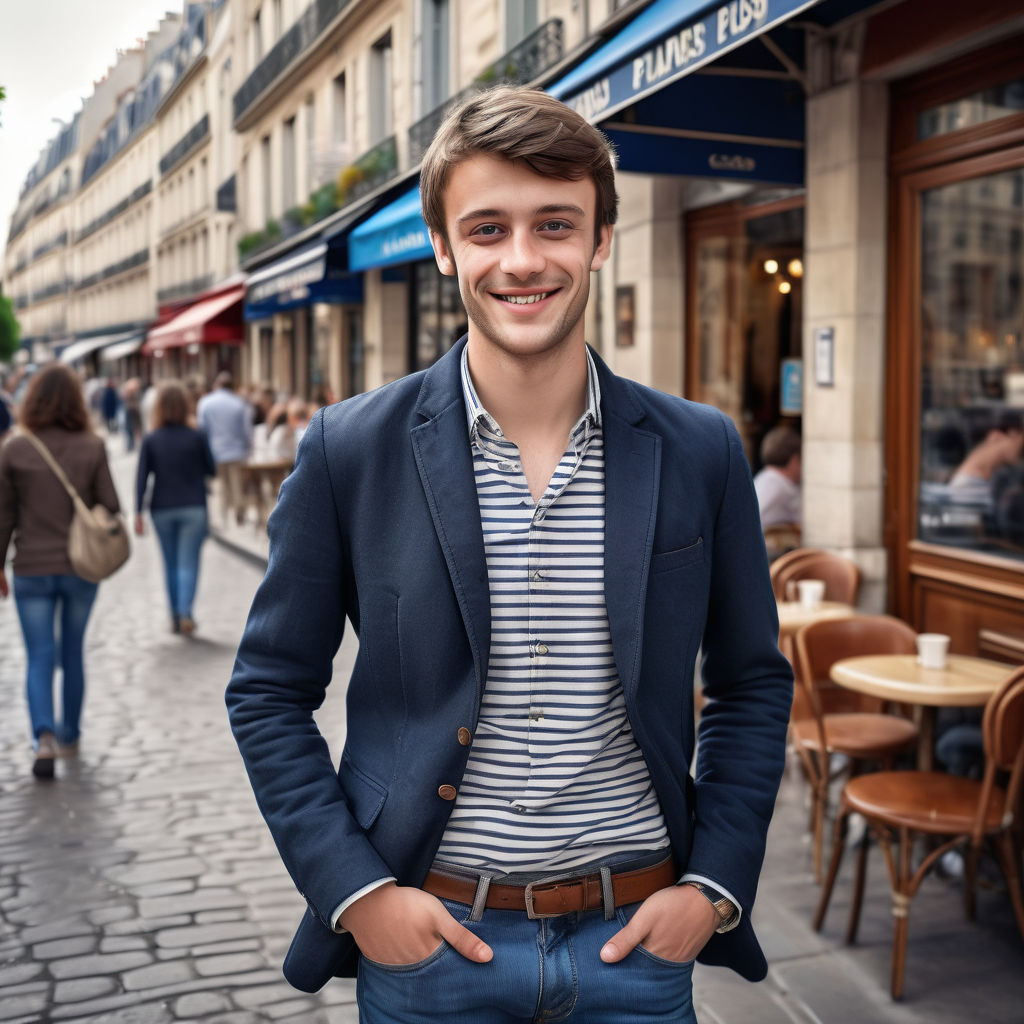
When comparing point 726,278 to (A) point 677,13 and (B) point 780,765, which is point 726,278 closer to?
(A) point 677,13

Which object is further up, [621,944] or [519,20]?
[519,20]

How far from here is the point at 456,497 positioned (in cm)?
174

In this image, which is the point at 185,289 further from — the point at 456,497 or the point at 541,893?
the point at 541,893

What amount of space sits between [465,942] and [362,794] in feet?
0.85

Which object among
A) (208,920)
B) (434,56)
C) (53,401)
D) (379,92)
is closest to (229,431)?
(434,56)

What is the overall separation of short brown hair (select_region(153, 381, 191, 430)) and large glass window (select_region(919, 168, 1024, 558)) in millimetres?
5488

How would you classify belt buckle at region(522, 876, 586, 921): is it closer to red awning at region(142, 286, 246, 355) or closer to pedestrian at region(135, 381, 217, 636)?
pedestrian at region(135, 381, 217, 636)

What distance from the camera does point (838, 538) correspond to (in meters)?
6.51

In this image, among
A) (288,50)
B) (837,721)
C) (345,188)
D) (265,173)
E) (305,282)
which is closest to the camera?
(837,721)

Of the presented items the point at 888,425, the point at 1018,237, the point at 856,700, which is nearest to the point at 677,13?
the point at 1018,237

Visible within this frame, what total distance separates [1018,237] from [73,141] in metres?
78.4

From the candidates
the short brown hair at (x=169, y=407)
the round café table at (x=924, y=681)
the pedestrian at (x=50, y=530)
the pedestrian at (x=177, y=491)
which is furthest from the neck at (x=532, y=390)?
the short brown hair at (x=169, y=407)

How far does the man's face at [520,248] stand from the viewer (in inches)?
67.8

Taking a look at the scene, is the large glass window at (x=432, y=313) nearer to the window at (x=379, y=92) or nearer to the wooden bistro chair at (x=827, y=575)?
the window at (x=379, y=92)
